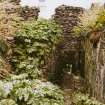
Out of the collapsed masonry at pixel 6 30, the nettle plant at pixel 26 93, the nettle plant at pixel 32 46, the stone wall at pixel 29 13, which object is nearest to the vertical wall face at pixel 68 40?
the stone wall at pixel 29 13

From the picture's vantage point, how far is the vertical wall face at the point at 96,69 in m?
8.76

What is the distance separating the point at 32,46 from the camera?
10.2 m

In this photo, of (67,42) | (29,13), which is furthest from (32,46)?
(67,42)

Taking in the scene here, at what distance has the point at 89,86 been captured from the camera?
9.88 meters

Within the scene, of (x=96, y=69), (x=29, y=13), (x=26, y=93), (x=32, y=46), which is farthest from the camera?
(x=29, y=13)

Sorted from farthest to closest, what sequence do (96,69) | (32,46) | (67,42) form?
(67,42) → (32,46) → (96,69)

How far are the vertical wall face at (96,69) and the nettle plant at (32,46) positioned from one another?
1.12 meters

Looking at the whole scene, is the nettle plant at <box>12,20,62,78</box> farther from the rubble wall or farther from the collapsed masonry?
the rubble wall

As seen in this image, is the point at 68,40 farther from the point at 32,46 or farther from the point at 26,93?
the point at 26,93

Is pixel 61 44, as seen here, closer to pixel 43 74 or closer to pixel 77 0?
pixel 43 74

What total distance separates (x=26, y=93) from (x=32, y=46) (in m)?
2.46

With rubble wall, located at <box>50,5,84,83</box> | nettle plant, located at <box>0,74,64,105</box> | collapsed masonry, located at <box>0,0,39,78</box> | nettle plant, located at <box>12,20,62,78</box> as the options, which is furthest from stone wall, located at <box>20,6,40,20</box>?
nettle plant, located at <box>0,74,64,105</box>

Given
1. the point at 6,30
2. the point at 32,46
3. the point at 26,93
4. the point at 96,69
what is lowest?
the point at 26,93

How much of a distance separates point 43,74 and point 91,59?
144 cm
